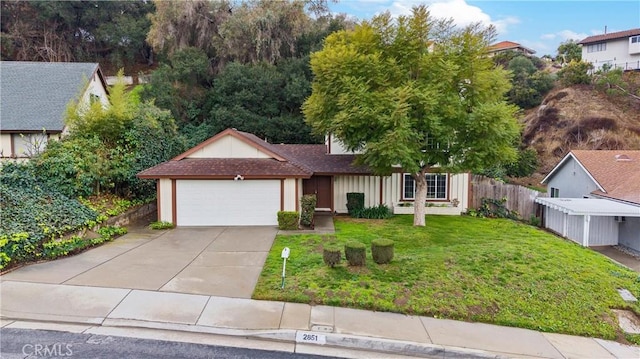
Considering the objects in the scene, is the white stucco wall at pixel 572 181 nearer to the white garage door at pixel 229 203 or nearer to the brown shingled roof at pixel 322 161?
the brown shingled roof at pixel 322 161

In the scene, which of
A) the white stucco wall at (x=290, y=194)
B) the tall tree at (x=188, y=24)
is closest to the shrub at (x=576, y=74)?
the tall tree at (x=188, y=24)

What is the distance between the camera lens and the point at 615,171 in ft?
64.3

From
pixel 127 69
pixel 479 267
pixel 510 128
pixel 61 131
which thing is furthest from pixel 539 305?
pixel 127 69

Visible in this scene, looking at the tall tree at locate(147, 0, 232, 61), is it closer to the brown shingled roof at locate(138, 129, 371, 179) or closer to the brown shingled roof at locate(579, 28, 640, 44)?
the brown shingled roof at locate(138, 129, 371, 179)

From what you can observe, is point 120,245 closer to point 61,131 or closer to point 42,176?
point 42,176

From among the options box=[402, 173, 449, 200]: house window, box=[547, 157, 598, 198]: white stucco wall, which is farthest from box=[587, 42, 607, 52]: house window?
box=[402, 173, 449, 200]: house window

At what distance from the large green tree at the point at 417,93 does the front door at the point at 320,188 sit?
4.50m

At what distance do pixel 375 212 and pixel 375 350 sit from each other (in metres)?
11.4

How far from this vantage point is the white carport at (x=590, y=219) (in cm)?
1549

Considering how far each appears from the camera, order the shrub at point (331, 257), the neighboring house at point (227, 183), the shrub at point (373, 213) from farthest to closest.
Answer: the shrub at point (373, 213), the neighboring house at point (227, 183), the shrub at point (331, 257)

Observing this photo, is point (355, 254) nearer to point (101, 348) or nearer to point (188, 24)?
point (101, 348)

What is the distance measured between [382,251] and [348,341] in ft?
11.6

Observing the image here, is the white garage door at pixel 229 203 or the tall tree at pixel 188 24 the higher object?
the tall tree at pixel 188 24

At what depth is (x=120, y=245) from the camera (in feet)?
39.6
